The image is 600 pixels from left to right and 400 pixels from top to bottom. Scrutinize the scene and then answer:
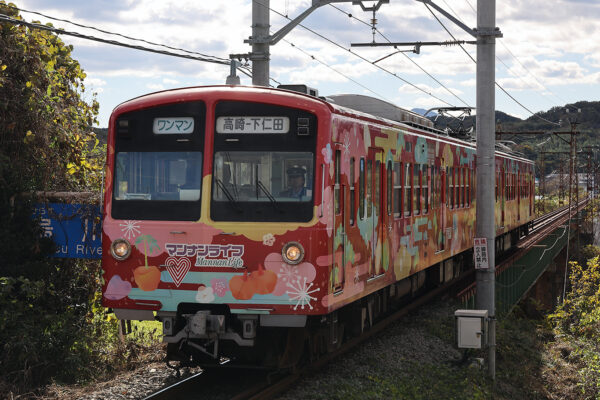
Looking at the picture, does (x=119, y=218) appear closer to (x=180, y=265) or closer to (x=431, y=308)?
(x=180, y=265)

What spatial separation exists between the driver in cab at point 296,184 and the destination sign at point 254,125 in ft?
1.46

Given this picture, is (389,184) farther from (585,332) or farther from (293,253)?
(585,332)

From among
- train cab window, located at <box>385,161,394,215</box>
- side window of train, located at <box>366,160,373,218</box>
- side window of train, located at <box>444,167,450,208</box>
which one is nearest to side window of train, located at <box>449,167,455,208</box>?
side window of train, located at <box>444,167,450,208</box>

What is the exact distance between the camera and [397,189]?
12016mm

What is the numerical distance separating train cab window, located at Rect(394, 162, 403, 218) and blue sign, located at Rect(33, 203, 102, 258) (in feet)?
13.5

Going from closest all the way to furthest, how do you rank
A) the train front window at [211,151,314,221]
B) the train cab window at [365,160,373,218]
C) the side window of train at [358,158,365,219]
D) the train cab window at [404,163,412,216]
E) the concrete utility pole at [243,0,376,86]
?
the train front window at [211,151,314,221], the side window of train at [358,158,365,219], the train cab window at [365,160,373,218], the train cab window at [404,163,412,216], the concrete utility pole at [243,0,376,86]

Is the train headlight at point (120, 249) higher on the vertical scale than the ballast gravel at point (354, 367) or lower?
higher

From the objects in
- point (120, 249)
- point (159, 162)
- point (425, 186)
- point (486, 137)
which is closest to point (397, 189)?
point (425, 186)

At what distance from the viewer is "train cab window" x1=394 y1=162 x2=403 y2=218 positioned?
11883 mm

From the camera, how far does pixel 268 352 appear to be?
30.4ft

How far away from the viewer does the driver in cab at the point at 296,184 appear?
864 cm

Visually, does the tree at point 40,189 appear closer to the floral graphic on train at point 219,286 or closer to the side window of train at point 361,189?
the floral graphic on train at point 219,286

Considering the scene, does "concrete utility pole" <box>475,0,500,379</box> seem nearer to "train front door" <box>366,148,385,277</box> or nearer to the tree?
"train front door" <box>366,148,385,277</box>

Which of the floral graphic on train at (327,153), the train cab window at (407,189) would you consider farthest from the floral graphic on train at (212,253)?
the train cab window at (407,189)
